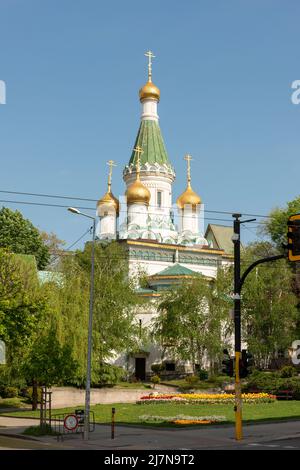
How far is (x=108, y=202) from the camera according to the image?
83938 mm

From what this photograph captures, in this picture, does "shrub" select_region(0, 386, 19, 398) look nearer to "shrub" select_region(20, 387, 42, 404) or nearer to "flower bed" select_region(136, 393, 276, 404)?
"shrub" select_region(20, 387, 42, 404)

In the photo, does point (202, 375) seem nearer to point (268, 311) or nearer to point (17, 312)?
point (268, 311)

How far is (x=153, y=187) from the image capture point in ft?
279

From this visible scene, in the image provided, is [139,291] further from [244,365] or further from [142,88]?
[244,365]

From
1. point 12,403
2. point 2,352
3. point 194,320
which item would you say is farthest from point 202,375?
point 2,352

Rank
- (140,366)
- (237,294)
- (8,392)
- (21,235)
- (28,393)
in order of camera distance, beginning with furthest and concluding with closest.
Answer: (21,235)
(140,366)
(8,392)
(28,393)
(237,294)

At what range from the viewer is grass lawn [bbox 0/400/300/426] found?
33.8m

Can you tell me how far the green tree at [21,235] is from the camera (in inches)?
3130

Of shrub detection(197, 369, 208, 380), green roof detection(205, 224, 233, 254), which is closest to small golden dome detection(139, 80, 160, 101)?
green roof detection(205, 224, 233, 254)

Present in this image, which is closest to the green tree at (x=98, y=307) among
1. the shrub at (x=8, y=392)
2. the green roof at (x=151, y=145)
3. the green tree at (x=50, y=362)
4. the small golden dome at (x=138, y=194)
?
the green tree at (x=50, y=362)

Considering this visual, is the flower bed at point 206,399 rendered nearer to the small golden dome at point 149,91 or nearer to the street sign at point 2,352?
the street sign at point 2,352

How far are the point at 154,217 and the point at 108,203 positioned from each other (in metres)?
5.76
